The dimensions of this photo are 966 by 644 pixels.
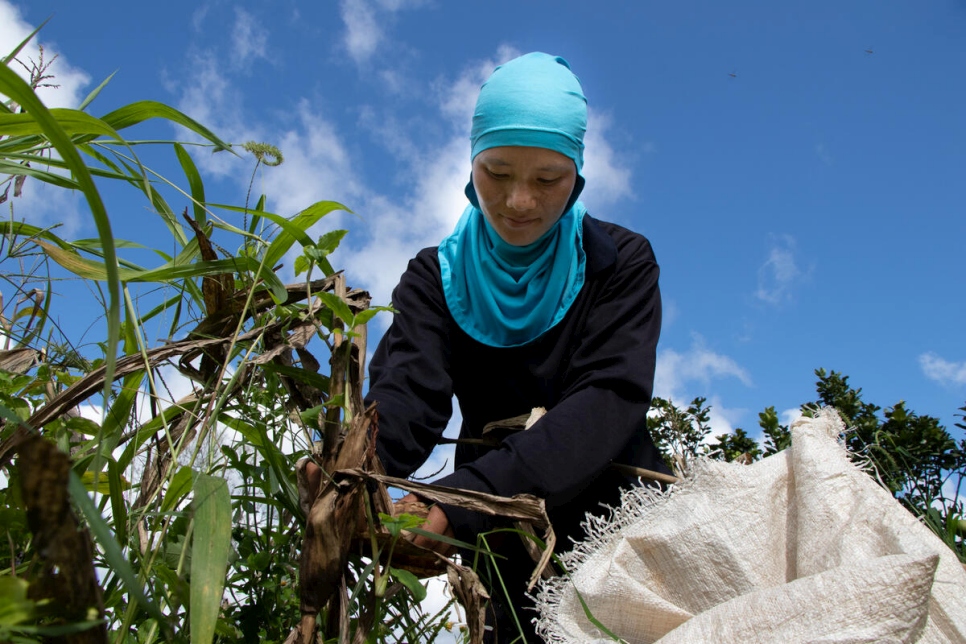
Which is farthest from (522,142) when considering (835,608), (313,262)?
(835,608)

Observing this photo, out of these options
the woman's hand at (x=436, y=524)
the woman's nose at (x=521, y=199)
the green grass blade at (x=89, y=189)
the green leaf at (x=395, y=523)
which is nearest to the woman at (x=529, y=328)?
the woman's nose at (x=521, y=199)

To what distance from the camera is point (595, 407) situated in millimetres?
1361

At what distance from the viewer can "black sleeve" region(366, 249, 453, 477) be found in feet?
4.56

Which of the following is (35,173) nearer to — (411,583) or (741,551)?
(411,583)

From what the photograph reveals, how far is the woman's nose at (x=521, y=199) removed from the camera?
1.44 metres

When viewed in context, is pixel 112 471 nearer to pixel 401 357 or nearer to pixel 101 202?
pixel 101 202

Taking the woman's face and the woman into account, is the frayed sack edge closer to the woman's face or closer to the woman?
the woman

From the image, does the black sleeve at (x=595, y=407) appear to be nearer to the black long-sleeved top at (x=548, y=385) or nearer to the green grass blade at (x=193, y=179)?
the black long-sleeved top at (x=548, y=385)

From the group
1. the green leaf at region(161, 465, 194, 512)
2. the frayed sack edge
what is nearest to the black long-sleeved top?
the frayed sack edge

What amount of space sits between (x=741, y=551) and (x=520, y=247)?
848 mm

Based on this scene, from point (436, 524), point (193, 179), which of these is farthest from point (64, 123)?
point (436, 524)

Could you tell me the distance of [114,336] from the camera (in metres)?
0.46

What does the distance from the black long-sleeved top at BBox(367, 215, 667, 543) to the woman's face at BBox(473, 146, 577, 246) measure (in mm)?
214

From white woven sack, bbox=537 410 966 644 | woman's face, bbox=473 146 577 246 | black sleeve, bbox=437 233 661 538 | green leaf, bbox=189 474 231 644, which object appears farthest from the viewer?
woman's face, bbox=473 146 577 246
